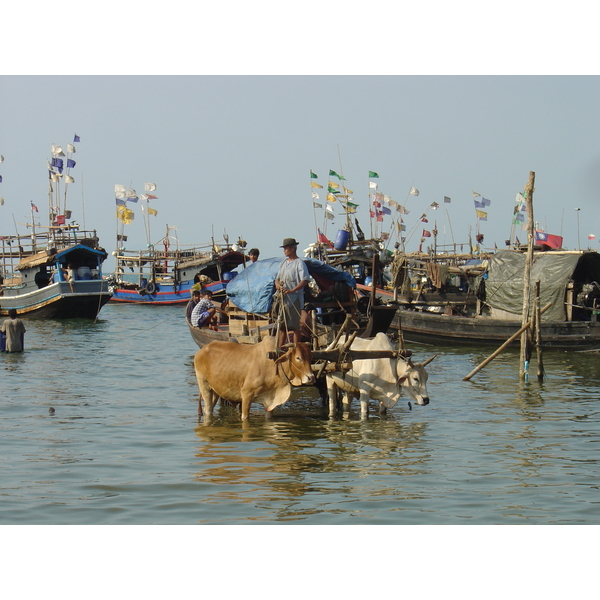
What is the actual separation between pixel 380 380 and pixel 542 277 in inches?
492

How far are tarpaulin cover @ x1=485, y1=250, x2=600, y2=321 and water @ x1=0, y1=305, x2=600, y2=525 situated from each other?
5557 millimetres

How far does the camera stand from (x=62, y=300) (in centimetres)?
3956

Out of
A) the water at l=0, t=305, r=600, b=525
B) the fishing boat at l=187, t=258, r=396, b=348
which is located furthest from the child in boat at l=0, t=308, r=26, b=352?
the fishing boat at l=187, t=258, r=396, b=348

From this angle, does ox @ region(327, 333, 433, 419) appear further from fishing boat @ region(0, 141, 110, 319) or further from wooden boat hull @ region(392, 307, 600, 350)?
fishing boat @ region(0, 141, 110, 319)

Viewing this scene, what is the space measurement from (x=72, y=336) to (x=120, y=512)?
2501cm

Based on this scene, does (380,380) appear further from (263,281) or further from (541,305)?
(541,305)

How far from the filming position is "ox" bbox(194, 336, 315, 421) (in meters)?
11.5

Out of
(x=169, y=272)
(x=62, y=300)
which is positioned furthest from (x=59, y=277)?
(x=169, y=272)

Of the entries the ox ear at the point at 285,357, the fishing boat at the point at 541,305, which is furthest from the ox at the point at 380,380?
the fishing boat at the point at 541,305

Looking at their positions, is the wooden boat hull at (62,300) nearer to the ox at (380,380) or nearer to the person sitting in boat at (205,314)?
the person sitting in boat at (205,314)

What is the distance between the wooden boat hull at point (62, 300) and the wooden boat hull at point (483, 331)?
1982 cm

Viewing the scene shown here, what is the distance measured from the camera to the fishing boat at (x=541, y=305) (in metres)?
22.5

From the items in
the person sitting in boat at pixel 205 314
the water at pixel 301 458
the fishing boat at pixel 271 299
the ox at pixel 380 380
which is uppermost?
the fishing boat at pixel 271 299

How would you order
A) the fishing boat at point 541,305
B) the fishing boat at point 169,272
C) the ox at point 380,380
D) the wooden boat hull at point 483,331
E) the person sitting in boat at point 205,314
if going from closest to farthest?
the ox at point 380,380 → the person sitting in boat at point 205,314 → the wooden boat hull at point 483,331 → the fishing boat at point 541,305 → the fishing boat at point 169,272
